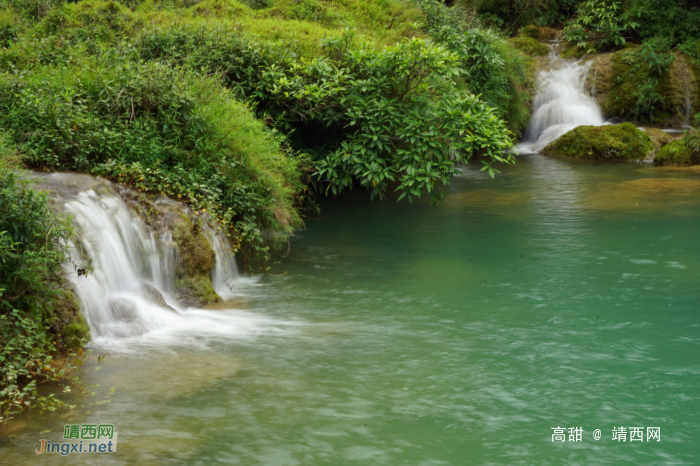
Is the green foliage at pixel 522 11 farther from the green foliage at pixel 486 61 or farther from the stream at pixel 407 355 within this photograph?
the stream at pixel 407 355

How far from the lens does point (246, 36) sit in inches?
497

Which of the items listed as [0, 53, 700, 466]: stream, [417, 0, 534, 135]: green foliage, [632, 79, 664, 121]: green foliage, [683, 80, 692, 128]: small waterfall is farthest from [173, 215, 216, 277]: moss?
[683, 80, 692, 128]: small waterfall

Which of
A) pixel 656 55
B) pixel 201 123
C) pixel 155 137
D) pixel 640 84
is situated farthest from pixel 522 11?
pixel 155 137

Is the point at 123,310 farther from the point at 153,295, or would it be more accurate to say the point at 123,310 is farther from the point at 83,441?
the point at 83,441

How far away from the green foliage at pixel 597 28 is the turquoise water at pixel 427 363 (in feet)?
51.4

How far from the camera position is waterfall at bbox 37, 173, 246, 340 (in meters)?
7.36

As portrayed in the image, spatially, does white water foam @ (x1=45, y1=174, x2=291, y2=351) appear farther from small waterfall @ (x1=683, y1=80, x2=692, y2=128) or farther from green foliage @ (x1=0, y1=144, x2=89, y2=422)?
small waterfall @ (x1=683, y1=80, x2=692, y2=128)

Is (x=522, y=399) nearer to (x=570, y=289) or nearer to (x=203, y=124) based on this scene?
(x=570, y=289)

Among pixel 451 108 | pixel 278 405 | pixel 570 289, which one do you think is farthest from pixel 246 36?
pixel 278 405

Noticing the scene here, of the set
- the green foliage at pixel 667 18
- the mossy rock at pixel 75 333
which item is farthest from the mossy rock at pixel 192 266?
the green foliage at pixel 667 18

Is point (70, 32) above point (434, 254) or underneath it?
above

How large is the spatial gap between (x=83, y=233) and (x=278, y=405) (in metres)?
3.18

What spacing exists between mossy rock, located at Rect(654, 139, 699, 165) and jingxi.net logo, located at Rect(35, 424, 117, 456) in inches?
706

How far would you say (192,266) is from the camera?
340 inches
